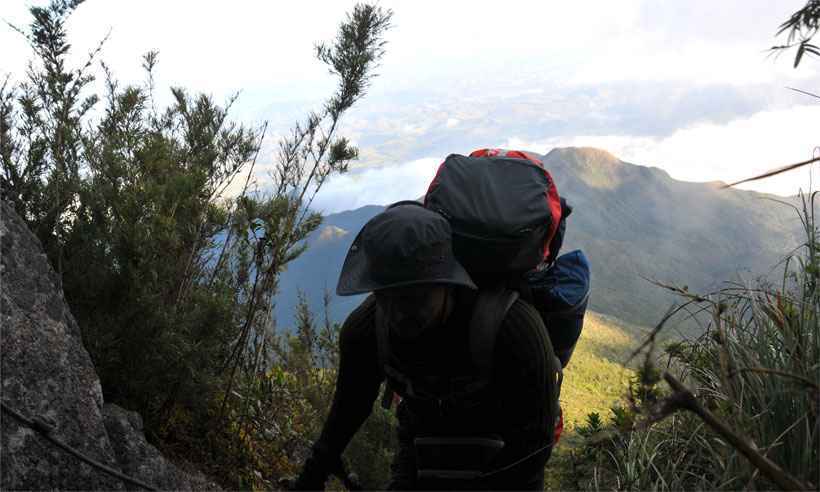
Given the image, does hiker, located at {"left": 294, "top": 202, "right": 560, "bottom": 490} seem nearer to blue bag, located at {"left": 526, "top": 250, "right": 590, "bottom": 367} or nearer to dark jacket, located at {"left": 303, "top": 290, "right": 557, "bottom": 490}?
dark jacket, located at {"left": 303, "top": 290, "right": 557, "bottom": 490}

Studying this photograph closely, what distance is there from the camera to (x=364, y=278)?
2232 mm

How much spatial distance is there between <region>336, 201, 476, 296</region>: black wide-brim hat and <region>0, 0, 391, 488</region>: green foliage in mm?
2225

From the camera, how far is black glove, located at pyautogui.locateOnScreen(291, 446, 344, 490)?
8.84 ft

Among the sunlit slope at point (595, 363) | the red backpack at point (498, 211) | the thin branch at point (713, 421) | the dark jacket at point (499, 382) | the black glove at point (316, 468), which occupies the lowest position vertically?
the sunlit slope at point (595, 363)

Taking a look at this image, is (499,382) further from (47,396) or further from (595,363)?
(595,363)

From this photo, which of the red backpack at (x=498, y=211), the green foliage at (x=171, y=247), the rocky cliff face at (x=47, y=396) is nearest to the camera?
the red backpack at (x=498, y=211)

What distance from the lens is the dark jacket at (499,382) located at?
7.38ft

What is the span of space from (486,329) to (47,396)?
1982 millimetres

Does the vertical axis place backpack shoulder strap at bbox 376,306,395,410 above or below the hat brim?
below

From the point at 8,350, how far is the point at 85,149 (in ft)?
7.23

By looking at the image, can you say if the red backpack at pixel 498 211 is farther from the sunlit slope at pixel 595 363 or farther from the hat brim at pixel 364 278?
the sunlit slope at pixel 595 363

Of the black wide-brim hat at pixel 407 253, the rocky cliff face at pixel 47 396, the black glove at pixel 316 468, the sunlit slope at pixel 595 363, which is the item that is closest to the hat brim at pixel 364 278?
the black wide-brim hat at pixel 407 253

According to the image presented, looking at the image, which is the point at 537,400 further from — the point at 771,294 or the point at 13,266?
the point at 13,266

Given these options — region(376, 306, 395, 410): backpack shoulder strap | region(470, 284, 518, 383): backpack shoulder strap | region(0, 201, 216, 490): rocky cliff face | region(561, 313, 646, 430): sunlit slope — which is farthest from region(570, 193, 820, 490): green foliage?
region(561, 313, 646, 430): sunlit slope
